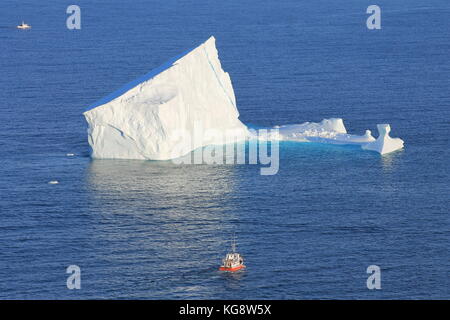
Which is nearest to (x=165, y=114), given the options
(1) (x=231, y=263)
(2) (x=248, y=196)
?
(2) (x=248, y=196)

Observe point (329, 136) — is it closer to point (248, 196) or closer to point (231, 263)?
point (248, 196)

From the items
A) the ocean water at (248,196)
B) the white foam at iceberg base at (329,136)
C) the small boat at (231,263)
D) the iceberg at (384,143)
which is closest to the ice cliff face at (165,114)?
the ocean water at (248,196)

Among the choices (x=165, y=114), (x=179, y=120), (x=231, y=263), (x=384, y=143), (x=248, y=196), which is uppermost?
(x=165, y=114)

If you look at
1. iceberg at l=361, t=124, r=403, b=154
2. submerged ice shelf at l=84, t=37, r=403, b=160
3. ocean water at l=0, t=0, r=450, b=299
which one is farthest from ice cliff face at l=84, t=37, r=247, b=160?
iceberg at l=361, t=124, r=403, b=154

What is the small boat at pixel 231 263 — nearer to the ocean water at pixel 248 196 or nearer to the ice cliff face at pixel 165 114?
the ocean water at pixel 248 196

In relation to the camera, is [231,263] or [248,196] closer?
[231,263]
